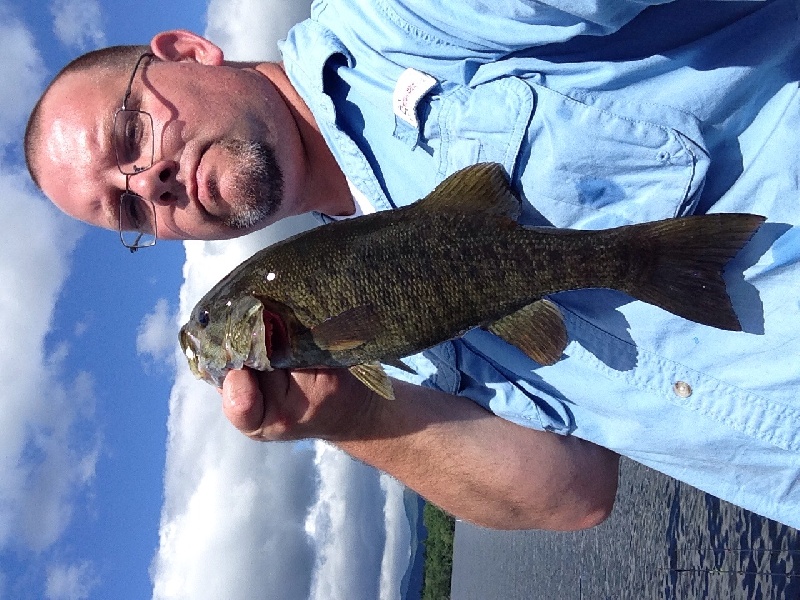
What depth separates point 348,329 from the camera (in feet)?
9.04

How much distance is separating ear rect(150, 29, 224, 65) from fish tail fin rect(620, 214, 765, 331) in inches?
138

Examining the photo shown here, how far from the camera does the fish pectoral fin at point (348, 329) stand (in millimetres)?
2738

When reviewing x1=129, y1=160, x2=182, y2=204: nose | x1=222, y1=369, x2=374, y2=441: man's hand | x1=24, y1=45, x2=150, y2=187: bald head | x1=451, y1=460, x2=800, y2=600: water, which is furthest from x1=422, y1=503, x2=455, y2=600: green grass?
x1=222, y1=369, x2=374, y2=441: man's hand

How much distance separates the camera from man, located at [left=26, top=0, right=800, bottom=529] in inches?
103

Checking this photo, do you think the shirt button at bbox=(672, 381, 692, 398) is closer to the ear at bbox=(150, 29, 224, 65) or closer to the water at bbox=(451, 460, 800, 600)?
the ear at bbox=(150, 29, 224, 65)

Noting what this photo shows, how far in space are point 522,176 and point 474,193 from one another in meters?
0.29

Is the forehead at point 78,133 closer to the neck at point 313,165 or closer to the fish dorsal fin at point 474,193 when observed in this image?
the neck at point 313,165

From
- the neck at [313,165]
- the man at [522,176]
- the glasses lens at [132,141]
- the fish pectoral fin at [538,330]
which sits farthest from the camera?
the neck at [313,165]

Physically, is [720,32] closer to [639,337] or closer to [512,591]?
[639,337]

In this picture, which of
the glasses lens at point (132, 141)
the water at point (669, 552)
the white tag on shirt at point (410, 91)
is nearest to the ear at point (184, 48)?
the glasses lens at point (132, 141)

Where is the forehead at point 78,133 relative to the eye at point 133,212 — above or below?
above

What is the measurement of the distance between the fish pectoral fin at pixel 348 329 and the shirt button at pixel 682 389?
5.01ft

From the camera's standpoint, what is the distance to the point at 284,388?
9.90 ft

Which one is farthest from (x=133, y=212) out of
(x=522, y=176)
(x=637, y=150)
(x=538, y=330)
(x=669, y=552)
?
(x=669, y=552)
